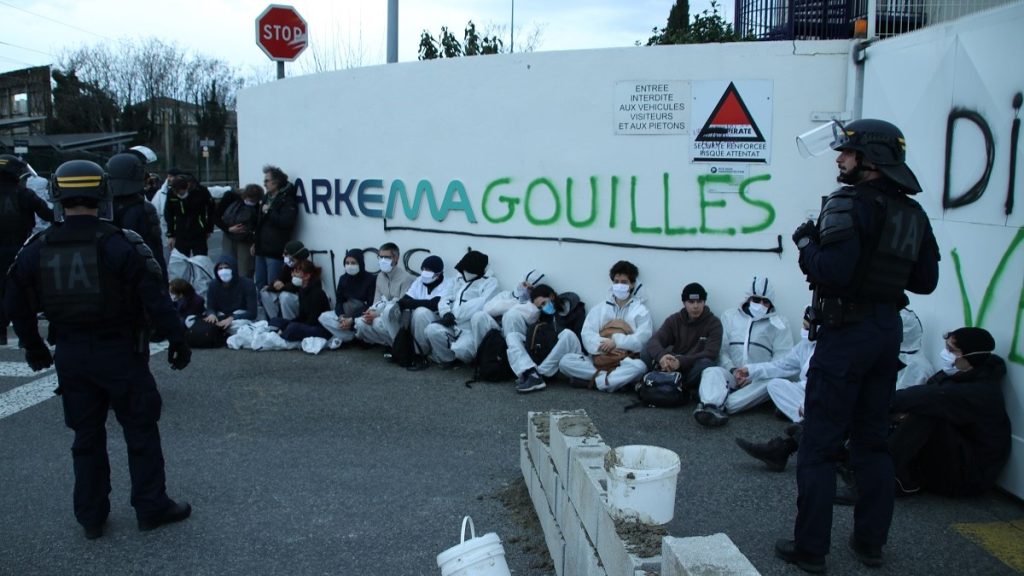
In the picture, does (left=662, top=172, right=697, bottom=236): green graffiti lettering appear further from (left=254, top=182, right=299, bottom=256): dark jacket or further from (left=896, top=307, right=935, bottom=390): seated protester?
(left=254, top=182, right=299, bottom=256): dark jacket

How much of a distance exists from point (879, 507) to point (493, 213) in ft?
18.0

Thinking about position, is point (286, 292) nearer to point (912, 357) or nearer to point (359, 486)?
point (359, 486)

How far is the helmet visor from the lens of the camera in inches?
164

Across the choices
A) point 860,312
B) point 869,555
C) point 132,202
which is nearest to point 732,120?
point 860,312

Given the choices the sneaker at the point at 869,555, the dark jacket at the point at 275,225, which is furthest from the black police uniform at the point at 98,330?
the dark jacket at the point at 275,225

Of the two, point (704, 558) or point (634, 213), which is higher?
point (634, 213)

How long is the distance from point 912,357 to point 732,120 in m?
2.72

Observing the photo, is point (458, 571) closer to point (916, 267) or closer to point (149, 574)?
point (149, 574)

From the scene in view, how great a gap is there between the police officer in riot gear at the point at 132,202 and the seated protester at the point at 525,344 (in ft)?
9.58

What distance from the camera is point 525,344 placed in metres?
7.88

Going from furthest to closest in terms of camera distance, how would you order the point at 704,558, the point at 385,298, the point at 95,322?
the point at 385,298, the point at 95,322, the point at 704,558

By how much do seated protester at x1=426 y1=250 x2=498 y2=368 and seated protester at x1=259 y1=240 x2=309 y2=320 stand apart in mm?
1906

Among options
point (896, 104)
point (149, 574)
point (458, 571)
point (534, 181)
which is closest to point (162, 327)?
point (149, 574)

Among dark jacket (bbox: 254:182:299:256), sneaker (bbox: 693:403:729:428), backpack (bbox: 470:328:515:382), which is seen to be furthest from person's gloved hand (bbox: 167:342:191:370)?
dark jacket (bbox: 254:182:299:256)
